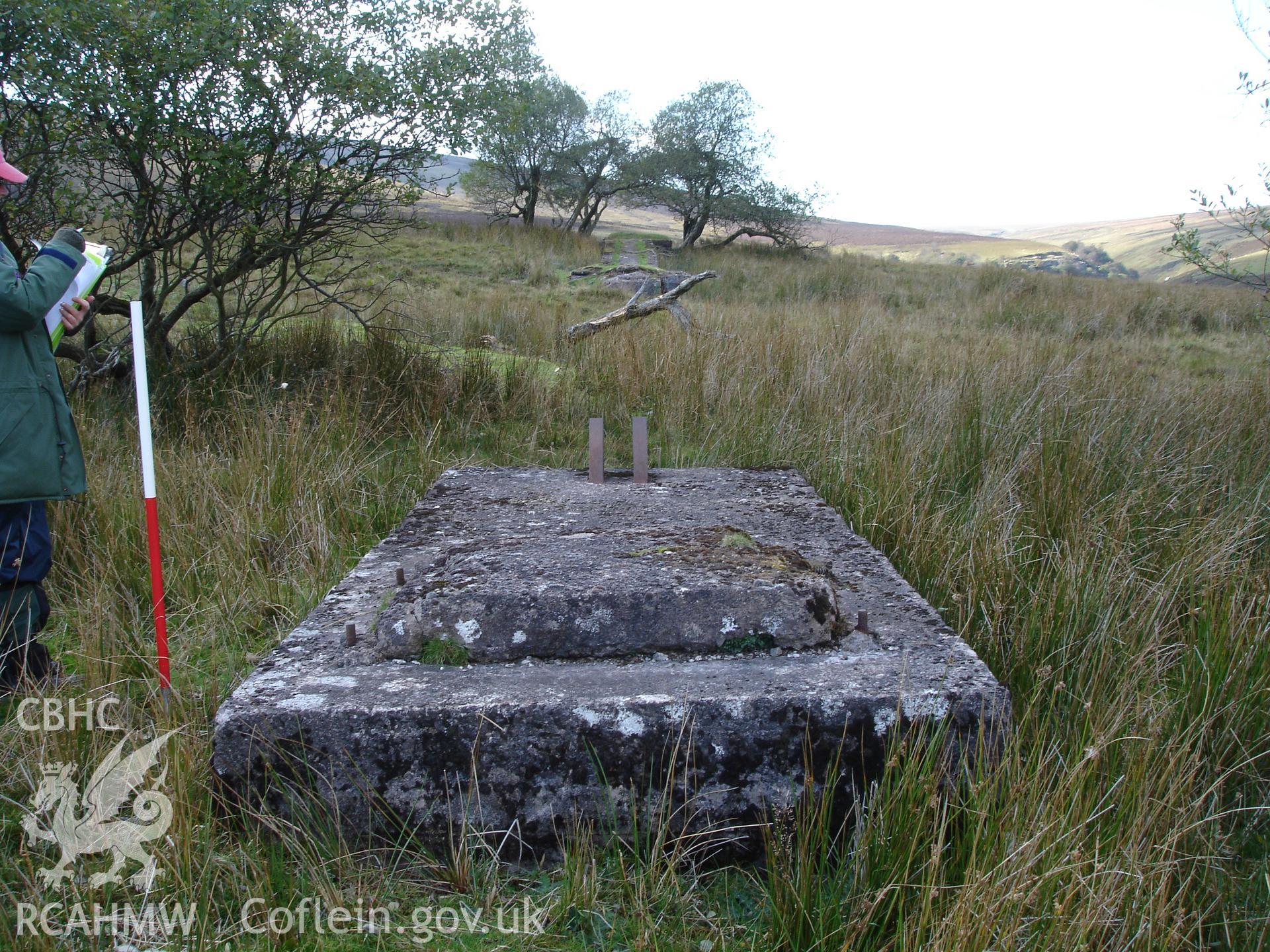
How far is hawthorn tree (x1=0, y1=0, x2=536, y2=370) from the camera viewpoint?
4246 mm

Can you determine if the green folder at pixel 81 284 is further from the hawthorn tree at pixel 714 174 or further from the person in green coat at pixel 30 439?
the hawthorn tree at pixel 714 174

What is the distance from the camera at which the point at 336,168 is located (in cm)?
521

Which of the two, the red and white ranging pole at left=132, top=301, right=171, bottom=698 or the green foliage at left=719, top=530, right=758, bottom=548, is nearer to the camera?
the red and white ranging pole at left=132, top=301, right=171, bottom=698

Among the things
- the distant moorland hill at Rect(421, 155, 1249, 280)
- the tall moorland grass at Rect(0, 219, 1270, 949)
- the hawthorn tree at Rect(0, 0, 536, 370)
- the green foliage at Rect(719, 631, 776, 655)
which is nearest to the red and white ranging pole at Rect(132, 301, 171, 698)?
the tall moorland grass at Rect(0, 219, 1270, 949)

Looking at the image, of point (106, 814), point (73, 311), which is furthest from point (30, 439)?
point (106, 814)

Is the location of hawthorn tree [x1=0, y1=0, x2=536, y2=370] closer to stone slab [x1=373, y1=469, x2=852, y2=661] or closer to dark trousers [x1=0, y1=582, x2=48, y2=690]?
dark trousers [x1=0, y1=582, x2=48, y2=690]

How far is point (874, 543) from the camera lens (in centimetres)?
336

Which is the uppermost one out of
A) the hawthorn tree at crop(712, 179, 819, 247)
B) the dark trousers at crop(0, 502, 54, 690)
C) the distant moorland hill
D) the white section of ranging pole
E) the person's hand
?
Result: the distant moorland hill

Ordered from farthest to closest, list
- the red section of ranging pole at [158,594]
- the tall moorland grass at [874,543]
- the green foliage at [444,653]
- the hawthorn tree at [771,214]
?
the hawthorn tree at [771,214], the red section of ranging pole at [158,594], the green foliage at [444,653], the tall moorland grass at [874,543]

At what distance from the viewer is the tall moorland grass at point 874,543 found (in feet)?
5.16

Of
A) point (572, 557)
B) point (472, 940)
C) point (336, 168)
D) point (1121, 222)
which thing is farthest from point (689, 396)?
point (1121, 222)

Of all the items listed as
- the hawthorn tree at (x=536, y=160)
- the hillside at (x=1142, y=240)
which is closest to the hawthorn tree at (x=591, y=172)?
the hawthorn tree at (x=536, y=160)

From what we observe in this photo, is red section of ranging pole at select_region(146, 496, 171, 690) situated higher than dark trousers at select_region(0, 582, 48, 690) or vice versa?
red section of ranging pole at select_region(146, 496, 171, 690)

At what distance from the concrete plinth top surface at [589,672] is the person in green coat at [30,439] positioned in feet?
3.23
